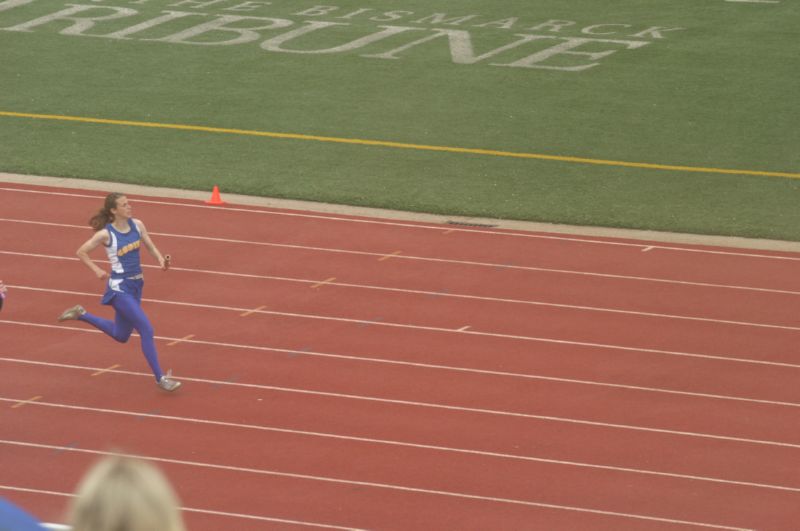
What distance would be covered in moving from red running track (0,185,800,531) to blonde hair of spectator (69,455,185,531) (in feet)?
20.8

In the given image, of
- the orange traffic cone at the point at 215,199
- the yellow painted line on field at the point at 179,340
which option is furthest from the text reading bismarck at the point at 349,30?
the yellow painted line on field at the point at 179,340

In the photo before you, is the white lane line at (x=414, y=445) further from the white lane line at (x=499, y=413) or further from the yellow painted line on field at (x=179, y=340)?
the yellow painted line on field at (x=179, y=340)

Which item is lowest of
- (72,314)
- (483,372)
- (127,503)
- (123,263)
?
(483,372)

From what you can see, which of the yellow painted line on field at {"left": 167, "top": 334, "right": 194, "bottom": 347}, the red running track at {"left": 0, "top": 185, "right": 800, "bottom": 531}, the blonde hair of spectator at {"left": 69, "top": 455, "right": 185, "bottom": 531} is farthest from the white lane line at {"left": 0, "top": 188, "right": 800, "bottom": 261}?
the blonde hair of spectator at {"left": 69, "top": 455, "right": 185, "bottom": 531}

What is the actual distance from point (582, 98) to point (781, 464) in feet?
38.1

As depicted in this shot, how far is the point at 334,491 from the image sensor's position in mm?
8961

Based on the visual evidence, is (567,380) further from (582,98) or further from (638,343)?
(582,98)

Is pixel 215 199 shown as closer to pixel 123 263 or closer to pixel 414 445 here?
pixel 123 263

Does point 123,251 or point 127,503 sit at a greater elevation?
point 127,503

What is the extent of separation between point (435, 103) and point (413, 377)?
988cm

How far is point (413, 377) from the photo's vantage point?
1091 centimetres

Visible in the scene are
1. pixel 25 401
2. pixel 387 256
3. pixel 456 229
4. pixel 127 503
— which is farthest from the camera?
pixel 456 229

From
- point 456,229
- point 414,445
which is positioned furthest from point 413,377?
point 456,229

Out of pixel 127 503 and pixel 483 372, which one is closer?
pixel 127 503
